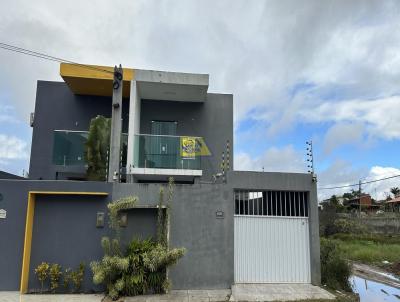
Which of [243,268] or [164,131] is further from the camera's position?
[164,131]

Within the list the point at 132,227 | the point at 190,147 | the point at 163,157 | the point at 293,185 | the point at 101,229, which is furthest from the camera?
the point at 190,147

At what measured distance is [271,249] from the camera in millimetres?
10977

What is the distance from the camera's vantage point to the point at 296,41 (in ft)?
39.1

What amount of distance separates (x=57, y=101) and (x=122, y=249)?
7129 mm

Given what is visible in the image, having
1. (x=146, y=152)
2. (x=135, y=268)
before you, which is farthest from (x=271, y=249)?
(x=146, y=152)

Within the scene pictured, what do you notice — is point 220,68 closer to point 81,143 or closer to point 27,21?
point 81,143

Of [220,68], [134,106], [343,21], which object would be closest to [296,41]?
A: [343,21]

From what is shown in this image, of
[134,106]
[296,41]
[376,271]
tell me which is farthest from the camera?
[376,271]

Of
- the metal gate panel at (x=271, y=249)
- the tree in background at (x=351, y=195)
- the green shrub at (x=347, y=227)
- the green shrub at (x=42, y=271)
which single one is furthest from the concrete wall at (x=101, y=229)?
the tree in background at (x=351, y=195)

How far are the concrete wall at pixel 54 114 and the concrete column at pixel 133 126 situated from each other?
3.95ft

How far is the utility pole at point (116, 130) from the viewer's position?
36.2 ft

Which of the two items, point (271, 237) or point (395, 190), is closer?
point (271, 237)

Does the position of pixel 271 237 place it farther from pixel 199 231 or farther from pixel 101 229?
pixel 101 229

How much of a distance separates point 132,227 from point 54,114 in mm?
6466
